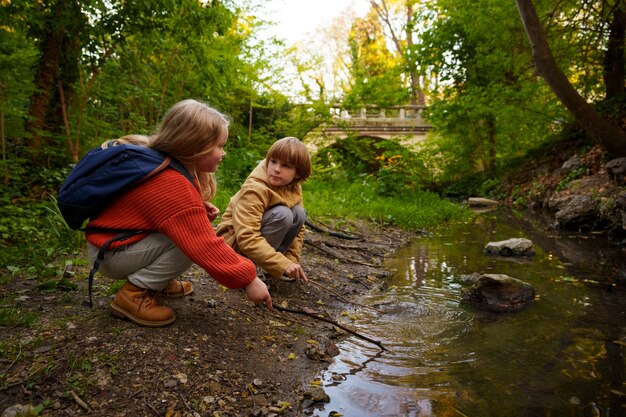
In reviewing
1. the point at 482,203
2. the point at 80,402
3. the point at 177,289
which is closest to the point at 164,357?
the point at 80,402

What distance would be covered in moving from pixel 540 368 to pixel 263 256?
1.57m

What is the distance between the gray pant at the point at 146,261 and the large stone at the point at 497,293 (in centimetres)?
228

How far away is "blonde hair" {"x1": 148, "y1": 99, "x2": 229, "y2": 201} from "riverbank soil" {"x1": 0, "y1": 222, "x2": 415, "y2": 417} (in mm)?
873

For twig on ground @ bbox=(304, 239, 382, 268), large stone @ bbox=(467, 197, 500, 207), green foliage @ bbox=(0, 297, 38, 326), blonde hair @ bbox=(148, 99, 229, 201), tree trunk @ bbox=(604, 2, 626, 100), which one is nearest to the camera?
blonde hair @ bbox=(148, 99, 229, 201)

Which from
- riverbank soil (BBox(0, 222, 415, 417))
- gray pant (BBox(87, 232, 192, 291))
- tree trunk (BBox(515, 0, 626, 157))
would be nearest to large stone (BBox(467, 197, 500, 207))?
tree trunk (BBox(515, 0, 626, 157))

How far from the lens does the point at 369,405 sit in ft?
6.15

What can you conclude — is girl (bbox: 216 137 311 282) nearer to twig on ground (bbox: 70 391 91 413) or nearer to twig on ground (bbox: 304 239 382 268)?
twig on ground (bbox: 70 391 91 413)

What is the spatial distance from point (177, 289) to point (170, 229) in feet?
2.90

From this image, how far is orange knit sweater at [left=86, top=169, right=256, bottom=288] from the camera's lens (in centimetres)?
186

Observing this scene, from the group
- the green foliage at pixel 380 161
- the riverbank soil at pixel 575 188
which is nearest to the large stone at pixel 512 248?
the riverbank soil at pixel 575 188

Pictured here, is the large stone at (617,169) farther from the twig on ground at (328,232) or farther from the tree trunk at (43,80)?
the tree trunk at (43,80)

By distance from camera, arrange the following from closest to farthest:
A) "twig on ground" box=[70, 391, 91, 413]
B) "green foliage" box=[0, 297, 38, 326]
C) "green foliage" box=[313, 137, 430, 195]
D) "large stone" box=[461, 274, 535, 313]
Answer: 1. "twig on ground" box=[70, 391, 91, 413]
2. "green foliage" box=[0, 297, 38, 326]
3. "large stone" box=[461, 274, 535, 313]
4. "green foliage" box=[313, 137, 430, 195]

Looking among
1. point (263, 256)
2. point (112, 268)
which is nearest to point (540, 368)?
point (263, 256)

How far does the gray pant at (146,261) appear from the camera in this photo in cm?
201
